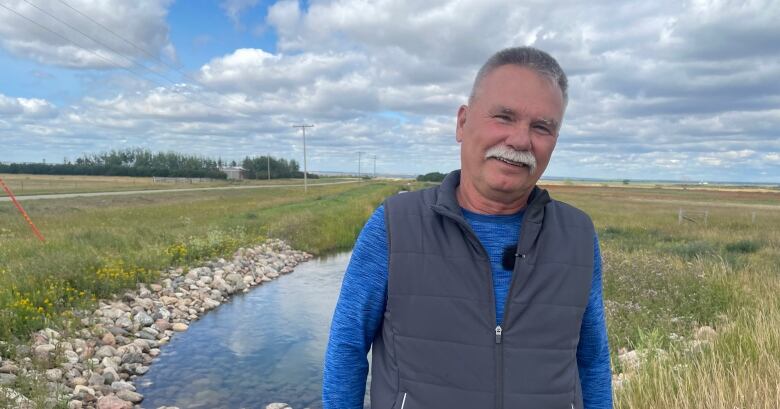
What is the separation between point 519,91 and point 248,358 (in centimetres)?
807

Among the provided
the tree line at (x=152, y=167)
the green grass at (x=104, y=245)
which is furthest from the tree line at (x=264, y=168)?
the green grass at (x=104, y=245)

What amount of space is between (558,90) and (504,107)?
0.24 metres

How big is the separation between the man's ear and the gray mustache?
0.63ft

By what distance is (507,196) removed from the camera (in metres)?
1.76

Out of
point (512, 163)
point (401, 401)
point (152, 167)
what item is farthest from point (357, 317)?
point (152, 167)

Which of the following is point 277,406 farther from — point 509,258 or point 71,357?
point 509,258

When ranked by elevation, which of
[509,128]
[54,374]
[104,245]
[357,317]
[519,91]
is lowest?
[54,374]

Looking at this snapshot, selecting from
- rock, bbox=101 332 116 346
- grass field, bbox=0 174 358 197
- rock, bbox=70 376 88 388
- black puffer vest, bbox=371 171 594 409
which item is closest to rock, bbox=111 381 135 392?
rock, bbox=70 376 88 388

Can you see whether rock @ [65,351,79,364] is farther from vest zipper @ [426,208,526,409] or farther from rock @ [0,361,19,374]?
vest zipper @ [426,208,526,409]

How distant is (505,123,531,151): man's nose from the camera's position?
1.70m

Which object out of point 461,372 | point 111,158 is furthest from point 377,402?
point 111,158

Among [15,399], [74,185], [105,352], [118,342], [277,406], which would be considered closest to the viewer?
[15,399]

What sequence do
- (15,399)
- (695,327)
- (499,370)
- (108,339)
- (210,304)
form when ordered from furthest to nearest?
(210,304) → (108,339) → (695,327) → (15,399) → (499,370)

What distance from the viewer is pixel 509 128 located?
1735 millimetres
